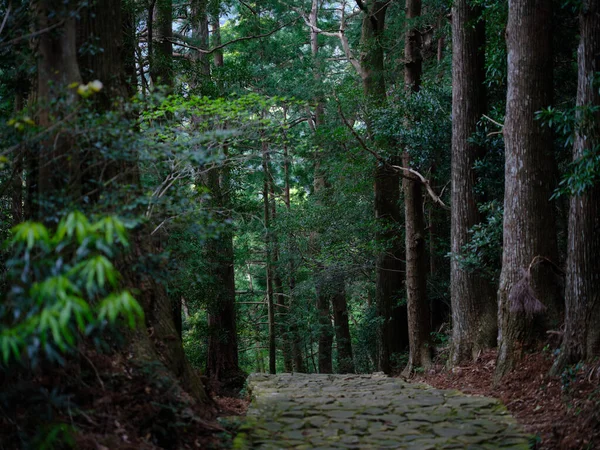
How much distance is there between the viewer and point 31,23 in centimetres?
560

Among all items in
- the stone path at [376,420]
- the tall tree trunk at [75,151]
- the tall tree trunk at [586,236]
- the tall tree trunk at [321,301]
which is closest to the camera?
the tall tree trunk at [75,151]

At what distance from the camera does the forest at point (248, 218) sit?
4.59 m

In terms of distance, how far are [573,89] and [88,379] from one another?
9.80 metres

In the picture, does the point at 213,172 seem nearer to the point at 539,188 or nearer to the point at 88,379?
the point at 539,188

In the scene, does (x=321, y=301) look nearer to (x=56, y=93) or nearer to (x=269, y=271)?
(x=269, y=271)

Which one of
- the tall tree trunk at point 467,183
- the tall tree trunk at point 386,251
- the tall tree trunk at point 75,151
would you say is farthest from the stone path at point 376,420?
the tall tree trunk at point 386,251

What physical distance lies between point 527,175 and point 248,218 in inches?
421

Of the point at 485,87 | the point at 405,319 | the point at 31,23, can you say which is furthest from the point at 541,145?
the point at 405,319

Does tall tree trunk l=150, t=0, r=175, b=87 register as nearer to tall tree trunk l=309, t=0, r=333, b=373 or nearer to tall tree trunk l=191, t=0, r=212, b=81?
tall tree trunk l=191, t=0, r=212, b=81

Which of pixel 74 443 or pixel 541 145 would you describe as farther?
pixel 541 145

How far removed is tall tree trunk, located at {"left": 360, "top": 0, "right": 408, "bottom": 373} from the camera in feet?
52.6

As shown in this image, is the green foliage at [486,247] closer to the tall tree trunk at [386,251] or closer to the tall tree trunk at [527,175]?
the tall tree trunk at [527,175]

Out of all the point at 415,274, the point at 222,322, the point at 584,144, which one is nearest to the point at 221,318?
the point at 222,322

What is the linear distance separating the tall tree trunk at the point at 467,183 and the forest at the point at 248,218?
36mm
